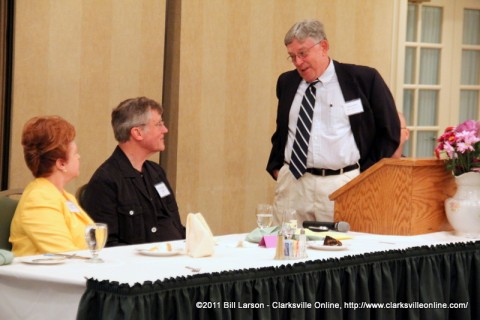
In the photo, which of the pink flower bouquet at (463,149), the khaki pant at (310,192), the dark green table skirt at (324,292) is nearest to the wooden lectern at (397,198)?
the pink flower bouquet at (463,149)

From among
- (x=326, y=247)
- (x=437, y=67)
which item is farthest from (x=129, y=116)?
(x=437, y=67)

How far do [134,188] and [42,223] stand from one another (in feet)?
2.93

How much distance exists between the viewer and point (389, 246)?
391cm

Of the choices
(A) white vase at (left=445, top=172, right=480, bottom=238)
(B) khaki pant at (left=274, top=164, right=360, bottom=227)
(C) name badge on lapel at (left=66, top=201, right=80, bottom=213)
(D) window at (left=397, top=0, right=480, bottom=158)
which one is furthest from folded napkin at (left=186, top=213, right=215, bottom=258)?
(D) window at (left=397, top=0, right=480, bottom=158)

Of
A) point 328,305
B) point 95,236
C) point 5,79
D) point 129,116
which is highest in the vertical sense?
point 5,79

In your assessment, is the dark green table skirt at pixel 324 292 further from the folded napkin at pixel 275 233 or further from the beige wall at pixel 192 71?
the beige wall at pixel 192 71

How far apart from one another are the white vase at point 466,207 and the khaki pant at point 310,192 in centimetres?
73

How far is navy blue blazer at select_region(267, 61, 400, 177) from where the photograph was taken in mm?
5045

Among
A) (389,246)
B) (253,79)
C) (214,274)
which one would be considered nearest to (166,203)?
(389,246)

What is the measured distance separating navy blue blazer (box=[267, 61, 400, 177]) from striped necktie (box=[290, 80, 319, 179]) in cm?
14

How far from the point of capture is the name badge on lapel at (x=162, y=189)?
460cm

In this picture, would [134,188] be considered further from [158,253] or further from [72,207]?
[158,253]

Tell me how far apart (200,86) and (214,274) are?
3593 mm

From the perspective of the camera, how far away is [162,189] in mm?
4621
